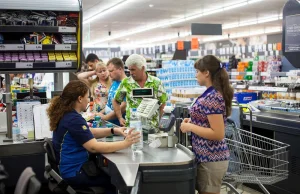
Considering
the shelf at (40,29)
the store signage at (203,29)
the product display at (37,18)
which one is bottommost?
the shelf at (40,29)

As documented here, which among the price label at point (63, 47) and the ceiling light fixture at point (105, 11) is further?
the ceiling light fixture at point (105, 11)

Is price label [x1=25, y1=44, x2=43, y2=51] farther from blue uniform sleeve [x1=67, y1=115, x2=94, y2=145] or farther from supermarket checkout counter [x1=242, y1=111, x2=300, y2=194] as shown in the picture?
supermarket checkout counter [x1=242, y1=111, x2=300, y2=194]

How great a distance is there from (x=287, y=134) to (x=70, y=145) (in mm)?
2744

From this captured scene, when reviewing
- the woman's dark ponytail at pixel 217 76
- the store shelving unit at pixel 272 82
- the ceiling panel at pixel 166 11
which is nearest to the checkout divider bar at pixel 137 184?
the woman's dark ponytail at pixel 217 76

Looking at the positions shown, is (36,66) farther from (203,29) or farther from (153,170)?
(203,29)

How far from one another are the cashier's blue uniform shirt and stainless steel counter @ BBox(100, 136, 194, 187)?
247 millimetres

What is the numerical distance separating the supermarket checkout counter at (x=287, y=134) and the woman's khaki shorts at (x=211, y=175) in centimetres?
194

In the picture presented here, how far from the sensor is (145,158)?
2.73 meters

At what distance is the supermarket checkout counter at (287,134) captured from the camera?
14.8ft

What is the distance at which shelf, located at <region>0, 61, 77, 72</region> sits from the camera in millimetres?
4031

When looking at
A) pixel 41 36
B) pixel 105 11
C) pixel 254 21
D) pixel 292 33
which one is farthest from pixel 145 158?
pixel 254 21

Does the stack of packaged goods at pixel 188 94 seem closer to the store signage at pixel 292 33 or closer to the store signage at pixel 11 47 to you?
the store signage at pixel 292 33

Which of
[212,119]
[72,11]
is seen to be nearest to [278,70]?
[72,11]

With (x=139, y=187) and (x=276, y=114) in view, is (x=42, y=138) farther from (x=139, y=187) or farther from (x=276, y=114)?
(x=276, y=114)
